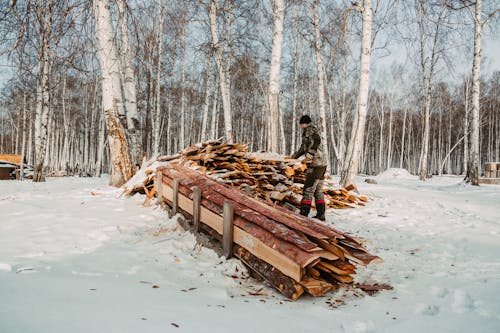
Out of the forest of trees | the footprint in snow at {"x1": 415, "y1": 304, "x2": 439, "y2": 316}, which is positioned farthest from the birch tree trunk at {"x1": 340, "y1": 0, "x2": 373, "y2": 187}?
the footprint in snow at {"x1": 415, "y1": 304, "x2": 439, "y2": 316}

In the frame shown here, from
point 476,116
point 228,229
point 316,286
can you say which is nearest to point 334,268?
point 316,286

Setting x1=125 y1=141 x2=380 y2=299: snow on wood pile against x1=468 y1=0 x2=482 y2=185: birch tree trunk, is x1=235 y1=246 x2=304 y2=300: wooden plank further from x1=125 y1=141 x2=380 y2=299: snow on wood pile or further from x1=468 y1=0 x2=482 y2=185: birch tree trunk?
x1=468 y1=0 x2=482 y2=185: birch tree trunk

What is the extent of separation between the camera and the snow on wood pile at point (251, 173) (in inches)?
238

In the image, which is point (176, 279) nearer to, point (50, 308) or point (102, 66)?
point (50, 308)

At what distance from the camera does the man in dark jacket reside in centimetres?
546

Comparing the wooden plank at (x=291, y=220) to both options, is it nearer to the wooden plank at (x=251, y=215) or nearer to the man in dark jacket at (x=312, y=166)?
the wooden plank at (x=251, y=215)

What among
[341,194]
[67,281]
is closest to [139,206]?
[67,281]

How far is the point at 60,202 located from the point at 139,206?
1.41m

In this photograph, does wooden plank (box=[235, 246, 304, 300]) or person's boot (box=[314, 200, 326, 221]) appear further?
person's boot (box=[314, 200, 326, 221])

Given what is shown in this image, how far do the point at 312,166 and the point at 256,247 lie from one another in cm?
273

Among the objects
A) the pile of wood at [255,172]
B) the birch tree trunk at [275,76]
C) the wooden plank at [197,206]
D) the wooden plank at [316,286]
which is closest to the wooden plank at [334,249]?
the wooden plank at [316,286]

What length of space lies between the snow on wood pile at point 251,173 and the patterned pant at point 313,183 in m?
0.64

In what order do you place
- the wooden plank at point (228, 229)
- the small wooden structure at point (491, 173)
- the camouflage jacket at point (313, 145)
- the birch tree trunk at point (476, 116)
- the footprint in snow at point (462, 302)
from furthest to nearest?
the small wooden structure at point (491, 173), the birch tree trunk at point (476, 116), the camouflage jacket at point (313, 145), the wooden plank at point (228, 229), the footprint in snow at point (462, 302)

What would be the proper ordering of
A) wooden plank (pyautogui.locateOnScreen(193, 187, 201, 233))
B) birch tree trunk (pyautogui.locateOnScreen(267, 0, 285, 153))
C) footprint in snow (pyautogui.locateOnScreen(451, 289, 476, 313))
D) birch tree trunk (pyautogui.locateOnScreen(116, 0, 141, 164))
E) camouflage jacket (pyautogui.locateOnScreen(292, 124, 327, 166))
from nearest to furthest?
footprint in snow (pyautogui.locateOnScreen(451, 289, 476, 313)) < wooden plank (pyautogui.locateOnScreen(193, 187, 201, 233)) < camouflage jacket (pyautogui.locateOnScreen(292, 124, 327, 166)) < birch tree trunk (pyautogui.locateOnScreen(116, 0, 141, 164)) < birch tree trunk (pyautogui.locateOnScreen(267, 0, 285, 153))
